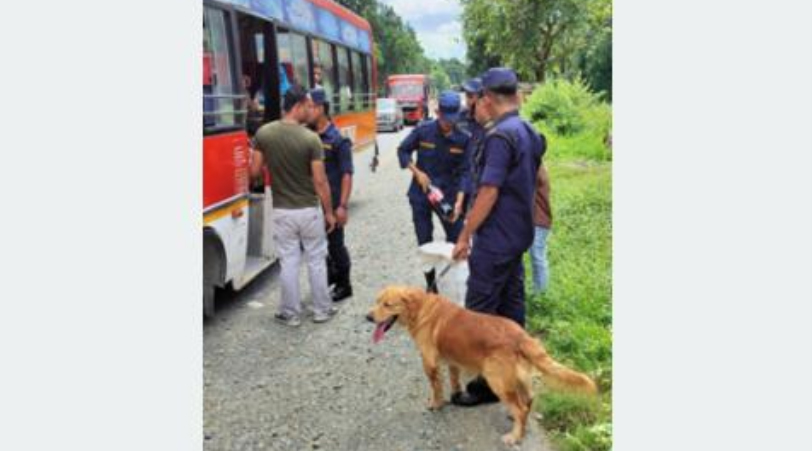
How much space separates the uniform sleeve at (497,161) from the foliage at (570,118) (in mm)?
1465

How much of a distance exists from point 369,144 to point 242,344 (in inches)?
247

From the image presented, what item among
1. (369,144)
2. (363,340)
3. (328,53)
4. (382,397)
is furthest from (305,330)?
(369,144)

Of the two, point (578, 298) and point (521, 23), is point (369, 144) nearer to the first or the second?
point (521, 23)

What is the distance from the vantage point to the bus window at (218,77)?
403 cm

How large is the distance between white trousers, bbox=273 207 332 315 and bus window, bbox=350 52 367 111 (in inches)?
190

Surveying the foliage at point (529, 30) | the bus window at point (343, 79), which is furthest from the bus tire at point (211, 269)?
the bus window at point (343, 79)

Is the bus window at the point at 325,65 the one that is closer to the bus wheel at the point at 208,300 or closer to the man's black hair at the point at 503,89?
the bus wheel at the point at 208,300

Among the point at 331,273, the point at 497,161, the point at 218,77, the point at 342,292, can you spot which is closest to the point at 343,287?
the point at 342,292

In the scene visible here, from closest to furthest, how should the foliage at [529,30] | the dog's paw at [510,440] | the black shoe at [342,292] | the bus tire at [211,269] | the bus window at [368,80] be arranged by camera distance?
the dog's paw at [510,440]
the bus tire at [211,269]
the black shoe at [342,292]
the foliage at [529,30]
the bus window at [368,80]

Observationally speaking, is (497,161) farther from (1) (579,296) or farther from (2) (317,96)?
(2) (317,96)

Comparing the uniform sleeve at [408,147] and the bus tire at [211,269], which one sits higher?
the uniform sleeve at [408,147]

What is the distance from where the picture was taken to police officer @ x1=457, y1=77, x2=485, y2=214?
14.3 ft

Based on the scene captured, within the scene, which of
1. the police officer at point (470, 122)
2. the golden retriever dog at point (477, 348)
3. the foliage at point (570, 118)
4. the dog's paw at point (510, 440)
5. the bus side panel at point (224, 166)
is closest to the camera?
the golden retriever dog at point (477, 348)

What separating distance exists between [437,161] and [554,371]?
7.49ft
